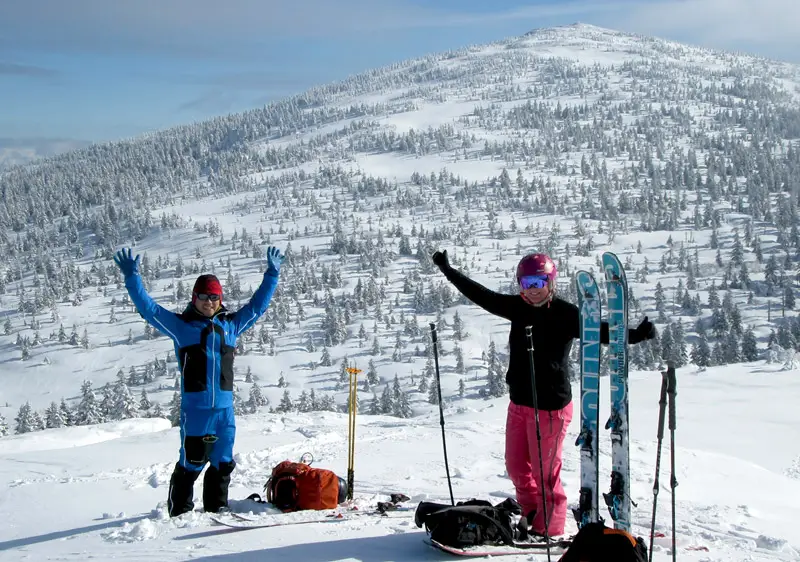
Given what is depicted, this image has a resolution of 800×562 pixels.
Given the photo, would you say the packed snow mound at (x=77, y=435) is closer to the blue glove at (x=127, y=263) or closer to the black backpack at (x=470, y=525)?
the blue glove at (x=127, y=263)

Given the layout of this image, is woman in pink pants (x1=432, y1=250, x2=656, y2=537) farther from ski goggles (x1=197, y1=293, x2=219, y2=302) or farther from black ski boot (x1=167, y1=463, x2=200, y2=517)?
black ski boot (x1=167, y1=463, x2=200, y2=517)

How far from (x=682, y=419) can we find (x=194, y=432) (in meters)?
13.3

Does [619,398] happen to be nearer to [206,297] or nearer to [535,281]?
[535,281]

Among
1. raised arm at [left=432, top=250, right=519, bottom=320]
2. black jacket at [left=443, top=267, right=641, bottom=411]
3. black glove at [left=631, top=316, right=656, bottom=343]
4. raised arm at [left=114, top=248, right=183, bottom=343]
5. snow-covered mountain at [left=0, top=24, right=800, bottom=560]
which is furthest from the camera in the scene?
snow-covered mountain at [left=0, top=24, right=800, bottom=560]

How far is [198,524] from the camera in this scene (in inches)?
215

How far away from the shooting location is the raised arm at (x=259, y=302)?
A: 5973mm

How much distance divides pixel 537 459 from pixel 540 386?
0.59 m

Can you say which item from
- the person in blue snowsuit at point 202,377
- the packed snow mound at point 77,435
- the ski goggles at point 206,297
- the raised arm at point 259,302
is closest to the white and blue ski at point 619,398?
the raised arm at point 259,302

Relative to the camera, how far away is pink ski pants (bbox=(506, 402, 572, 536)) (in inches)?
202

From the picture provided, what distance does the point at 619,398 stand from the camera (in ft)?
16.6

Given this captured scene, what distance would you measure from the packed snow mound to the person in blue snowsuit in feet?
42.1

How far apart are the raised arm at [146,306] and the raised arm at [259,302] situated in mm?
521

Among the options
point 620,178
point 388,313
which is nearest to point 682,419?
point 388,313

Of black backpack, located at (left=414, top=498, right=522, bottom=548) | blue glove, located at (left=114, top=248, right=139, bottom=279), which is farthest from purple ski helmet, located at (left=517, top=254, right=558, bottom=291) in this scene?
blue glove, located at (left=114, top=248, right=139, bottom=279)
